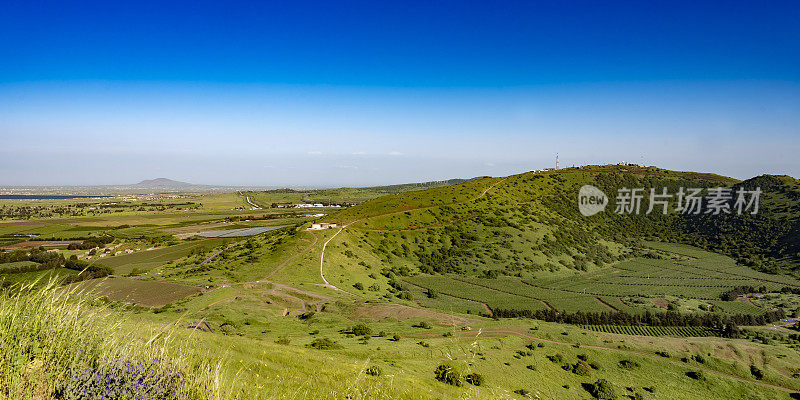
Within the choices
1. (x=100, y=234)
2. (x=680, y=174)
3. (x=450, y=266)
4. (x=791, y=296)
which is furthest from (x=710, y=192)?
(x=100, y=234)

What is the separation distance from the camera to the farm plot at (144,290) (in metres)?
48.1

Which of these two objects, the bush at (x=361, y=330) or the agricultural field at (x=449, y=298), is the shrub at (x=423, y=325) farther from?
the bush at (x=361, y=330)

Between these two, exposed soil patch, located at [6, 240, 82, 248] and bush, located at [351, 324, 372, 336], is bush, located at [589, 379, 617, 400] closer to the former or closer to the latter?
bush, located at [351, 324, 372, 336]

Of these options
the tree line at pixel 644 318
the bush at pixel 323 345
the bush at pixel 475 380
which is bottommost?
the tree line at pixel 644 318

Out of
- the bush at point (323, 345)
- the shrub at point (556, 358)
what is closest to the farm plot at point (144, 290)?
the bush at point (323, 345)

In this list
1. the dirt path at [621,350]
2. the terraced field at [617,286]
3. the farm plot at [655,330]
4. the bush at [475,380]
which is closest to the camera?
the bush at [475,380]

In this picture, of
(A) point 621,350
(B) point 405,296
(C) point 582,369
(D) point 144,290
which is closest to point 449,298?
(B) point 405,296

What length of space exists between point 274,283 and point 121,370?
5674cm

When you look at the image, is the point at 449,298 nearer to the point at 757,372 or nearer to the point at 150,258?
the point at 757,372

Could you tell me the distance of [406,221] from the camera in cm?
11006

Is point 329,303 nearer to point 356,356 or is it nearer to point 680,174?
point 356,356

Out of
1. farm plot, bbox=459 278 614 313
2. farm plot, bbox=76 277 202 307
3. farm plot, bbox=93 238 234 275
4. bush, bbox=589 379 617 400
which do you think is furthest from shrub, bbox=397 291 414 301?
farm plot, bbox=93 238 234 275

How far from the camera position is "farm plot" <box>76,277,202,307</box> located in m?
48.1

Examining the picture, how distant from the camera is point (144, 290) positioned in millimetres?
53656
